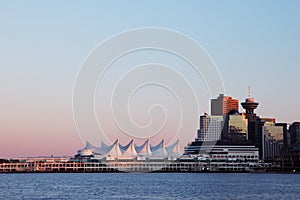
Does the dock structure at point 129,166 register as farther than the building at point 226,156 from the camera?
Yes

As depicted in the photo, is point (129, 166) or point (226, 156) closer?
point (226, 156)

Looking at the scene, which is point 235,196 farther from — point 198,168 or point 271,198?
point 198,168

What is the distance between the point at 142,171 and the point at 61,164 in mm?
24882

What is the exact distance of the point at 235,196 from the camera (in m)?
62.2

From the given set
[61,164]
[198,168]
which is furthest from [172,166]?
[61,164]

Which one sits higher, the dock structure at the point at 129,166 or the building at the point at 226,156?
the building at the point at 226,156

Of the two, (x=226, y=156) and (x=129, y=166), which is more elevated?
(x=226, y=156)

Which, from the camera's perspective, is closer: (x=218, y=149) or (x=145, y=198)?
(x=145, y=198)

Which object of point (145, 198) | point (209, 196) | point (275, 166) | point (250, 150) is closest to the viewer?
point (145, 198)

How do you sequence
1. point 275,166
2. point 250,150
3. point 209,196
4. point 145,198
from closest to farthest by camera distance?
point 145,198 → point 209,196 → point 275,166 → point 250,150

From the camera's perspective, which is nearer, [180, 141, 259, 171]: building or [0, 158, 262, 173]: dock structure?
[180, 141, 259, 171]: building

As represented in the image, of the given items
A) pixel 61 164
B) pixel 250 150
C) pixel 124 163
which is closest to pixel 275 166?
pixel 250 150

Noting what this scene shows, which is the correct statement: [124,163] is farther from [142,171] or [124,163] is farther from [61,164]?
[61,164]

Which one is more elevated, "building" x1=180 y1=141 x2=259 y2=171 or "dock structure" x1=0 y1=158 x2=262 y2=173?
"building" x1=180 y1=141 x2=259 y2=171
